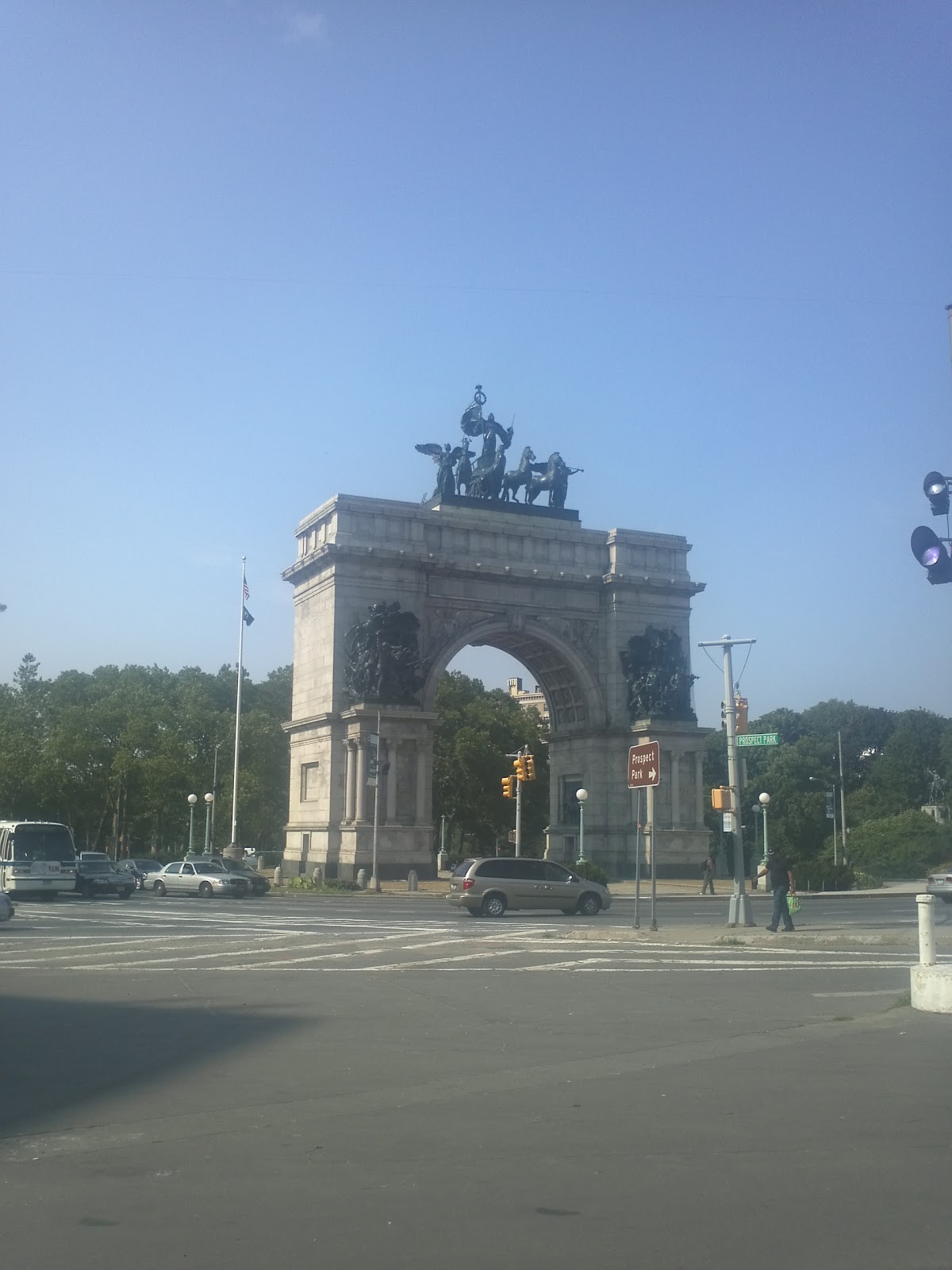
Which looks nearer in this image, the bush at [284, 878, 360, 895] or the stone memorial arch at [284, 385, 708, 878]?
the bush at [284, 878, 360, 895]

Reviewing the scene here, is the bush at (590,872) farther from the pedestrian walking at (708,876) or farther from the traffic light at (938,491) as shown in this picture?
the traffic light at (938,491)

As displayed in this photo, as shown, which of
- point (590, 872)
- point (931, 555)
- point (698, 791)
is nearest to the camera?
point (931, 555)

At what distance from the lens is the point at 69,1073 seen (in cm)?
1010

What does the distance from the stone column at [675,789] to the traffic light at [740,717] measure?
30.2m

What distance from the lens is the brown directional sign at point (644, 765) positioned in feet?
81.0

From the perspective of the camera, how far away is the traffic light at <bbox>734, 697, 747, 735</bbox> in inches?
1122

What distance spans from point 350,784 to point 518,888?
76.0ft

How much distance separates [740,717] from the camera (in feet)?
95.4

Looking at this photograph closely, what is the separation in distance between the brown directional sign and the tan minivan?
7999 millimetres

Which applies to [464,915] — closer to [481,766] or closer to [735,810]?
[735,810]

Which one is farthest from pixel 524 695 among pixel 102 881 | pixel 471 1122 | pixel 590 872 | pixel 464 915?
pixel 471 1122

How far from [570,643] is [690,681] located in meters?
6.20

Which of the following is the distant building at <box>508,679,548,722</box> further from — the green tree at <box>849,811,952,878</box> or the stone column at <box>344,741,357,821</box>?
the stone column at <box>344,741,357,821</box>

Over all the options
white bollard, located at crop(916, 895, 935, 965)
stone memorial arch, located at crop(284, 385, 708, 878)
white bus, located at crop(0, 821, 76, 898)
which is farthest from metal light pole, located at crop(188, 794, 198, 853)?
white bollard, located at crop(916, 895, 935, 965)
